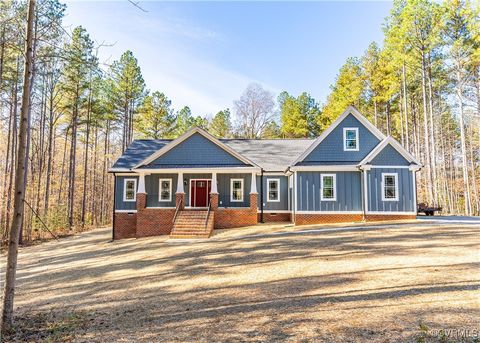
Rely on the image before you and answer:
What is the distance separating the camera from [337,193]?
687 inches

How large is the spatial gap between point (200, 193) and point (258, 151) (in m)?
5.97

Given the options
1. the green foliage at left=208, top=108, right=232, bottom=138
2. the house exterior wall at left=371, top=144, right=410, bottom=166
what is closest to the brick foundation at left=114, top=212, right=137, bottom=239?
the house exterior wall at left=371, top=144, right=410, bottom=166

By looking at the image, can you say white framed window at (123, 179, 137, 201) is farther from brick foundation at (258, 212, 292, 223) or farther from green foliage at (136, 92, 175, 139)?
green foliage at (136, 92, 175, 139)

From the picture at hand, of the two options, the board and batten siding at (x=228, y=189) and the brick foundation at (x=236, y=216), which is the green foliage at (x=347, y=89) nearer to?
the board and batten siding at (x=228, y=189)

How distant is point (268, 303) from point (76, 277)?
24.2ft

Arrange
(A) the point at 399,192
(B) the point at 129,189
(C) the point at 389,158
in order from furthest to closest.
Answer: (B) the point at 129,189 → (C) the point at 389,158 → (A) the point at 399,192

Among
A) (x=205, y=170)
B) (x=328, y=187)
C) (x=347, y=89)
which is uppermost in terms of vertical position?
(x=347, y=89)

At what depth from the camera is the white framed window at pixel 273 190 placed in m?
20.1

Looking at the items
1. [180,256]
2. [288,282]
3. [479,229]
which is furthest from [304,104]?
[288,282]

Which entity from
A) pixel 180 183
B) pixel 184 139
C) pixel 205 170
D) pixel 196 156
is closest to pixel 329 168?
pixel 205 170

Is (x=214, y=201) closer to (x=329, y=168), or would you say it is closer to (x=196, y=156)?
(x=196, y=156)

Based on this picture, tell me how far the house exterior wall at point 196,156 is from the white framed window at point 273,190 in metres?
2.63

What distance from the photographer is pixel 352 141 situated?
1811cm

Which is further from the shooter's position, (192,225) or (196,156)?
(196,156)
